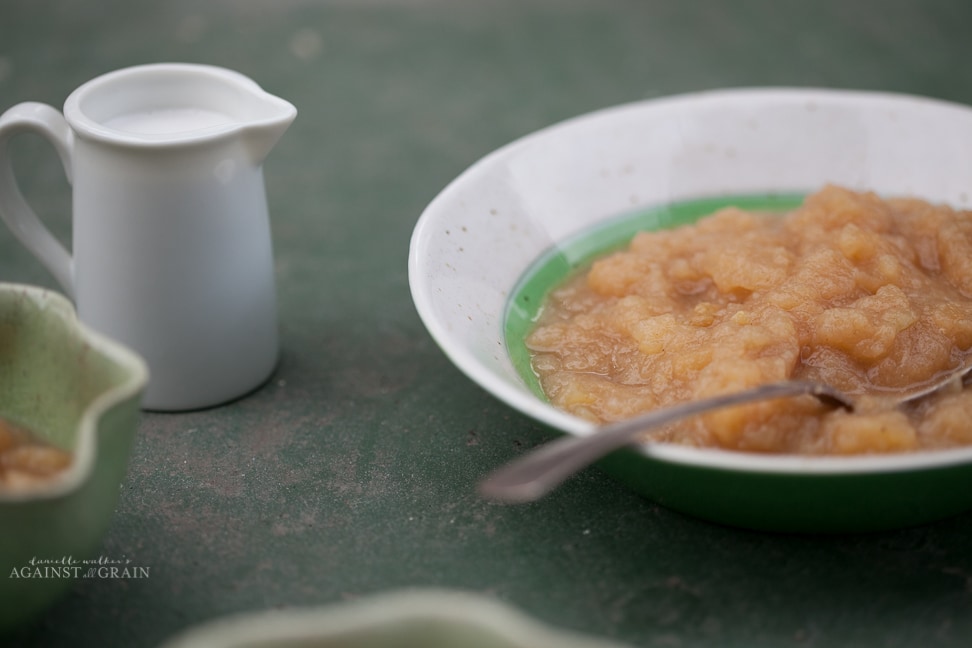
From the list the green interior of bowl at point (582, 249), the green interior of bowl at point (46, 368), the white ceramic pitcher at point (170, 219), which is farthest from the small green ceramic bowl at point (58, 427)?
the green interior of bowl at point (582, 249)

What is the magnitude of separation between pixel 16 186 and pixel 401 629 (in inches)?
47.8

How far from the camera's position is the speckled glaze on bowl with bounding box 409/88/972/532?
141 centimetres

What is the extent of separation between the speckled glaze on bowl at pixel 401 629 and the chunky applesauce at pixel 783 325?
47cm

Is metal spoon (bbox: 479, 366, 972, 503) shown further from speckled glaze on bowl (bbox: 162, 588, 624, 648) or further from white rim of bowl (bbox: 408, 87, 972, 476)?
speckled glaze on bowl (bbox: 162, 588, 624, 648)

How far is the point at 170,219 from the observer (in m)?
1.75

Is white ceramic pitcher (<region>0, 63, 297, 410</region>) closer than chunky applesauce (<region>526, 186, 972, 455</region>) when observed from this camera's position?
No

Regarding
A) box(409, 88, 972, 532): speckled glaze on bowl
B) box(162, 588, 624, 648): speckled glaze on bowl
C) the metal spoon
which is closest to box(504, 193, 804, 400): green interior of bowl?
box(409, 88, 972, 532): speckled glaze on bowl

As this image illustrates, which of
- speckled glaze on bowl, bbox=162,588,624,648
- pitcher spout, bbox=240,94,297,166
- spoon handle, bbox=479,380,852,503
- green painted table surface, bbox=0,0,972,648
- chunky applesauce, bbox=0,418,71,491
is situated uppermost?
pitcher spout, bbox=240,94,297,166

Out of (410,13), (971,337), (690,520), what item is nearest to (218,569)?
(690,520)

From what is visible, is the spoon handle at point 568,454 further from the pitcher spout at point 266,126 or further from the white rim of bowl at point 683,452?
the pitcher spout at point 266,126

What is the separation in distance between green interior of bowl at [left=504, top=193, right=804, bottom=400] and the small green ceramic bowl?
618mm

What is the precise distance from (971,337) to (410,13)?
2510mm

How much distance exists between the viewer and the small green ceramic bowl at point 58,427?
1.19m

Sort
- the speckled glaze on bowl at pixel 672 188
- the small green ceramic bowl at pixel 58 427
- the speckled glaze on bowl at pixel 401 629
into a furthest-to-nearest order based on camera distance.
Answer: the speckled glaze on bowl at pixel 672 188, the small green ceramic bowl at pixel 58 427, the speckled glaze on bowl at pixel 401 629
